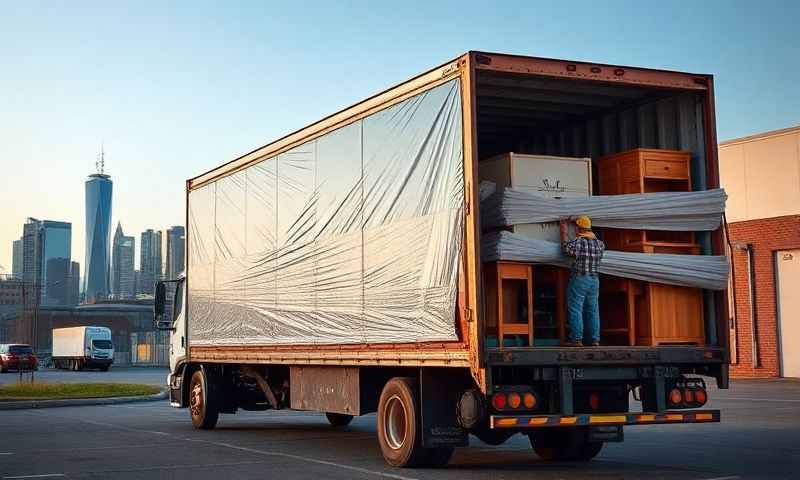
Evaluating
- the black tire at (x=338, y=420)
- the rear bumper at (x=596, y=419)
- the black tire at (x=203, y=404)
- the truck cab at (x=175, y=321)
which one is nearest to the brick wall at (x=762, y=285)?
the black tire at (x=338, y=420)

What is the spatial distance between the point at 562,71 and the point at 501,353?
2951 mm

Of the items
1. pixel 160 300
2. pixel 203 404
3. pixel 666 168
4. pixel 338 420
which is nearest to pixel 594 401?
pixel 666 168

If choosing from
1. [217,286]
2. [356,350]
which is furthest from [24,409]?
[356,350]

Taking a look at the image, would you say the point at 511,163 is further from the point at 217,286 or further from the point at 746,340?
the point at 746,340

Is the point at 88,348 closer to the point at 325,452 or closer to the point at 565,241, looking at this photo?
the point at 325,452

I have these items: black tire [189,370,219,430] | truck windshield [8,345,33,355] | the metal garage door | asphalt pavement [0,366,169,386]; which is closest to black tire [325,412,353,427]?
black tire [189,370,219,430]

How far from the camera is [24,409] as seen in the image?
2462 cm

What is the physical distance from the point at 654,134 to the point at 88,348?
174ft

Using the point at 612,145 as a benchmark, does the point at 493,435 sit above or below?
below

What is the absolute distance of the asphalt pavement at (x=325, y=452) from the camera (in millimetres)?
10852

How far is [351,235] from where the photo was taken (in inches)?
474

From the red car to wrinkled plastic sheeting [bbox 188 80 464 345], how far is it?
46283mm

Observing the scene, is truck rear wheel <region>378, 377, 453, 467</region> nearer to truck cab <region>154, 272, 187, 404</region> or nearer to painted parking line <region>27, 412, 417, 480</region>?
painted parking line <region>27, 412, 417, 480</region>

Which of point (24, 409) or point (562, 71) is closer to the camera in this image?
point (562, 71)
